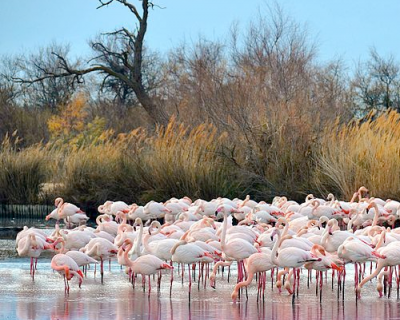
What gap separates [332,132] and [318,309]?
38.8 feet

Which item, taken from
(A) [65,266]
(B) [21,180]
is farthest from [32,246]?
(B) [21,180]

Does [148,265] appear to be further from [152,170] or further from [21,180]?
[21,180]

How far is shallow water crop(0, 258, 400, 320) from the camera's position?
30.2 ft

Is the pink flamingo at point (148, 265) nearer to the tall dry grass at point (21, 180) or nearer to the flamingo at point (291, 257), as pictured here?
the flamingo at point (291, 257)

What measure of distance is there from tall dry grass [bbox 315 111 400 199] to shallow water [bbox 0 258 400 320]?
7.13 m

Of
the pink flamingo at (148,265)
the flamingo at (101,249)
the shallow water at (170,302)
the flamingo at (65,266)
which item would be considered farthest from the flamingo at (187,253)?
the flamingo at (101,249)

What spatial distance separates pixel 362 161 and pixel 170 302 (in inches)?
407

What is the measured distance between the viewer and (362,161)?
1952 cm

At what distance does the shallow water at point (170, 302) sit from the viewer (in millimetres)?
9195

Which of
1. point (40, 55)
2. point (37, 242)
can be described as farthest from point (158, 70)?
point (37, 242)

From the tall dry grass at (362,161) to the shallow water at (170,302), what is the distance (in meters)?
7.13

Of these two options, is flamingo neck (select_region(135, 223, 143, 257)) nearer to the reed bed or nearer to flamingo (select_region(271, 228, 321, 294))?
flamingo (select_region(271, 228, 321, 294))

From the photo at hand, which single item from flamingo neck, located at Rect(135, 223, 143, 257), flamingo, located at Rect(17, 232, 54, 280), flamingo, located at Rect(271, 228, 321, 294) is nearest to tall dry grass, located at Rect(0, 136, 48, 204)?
flamingo, located at Rect(17, 232, 54, 280)

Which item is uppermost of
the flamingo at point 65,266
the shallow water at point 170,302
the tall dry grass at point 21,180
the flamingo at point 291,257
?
the tall dry grass at point 21,180
